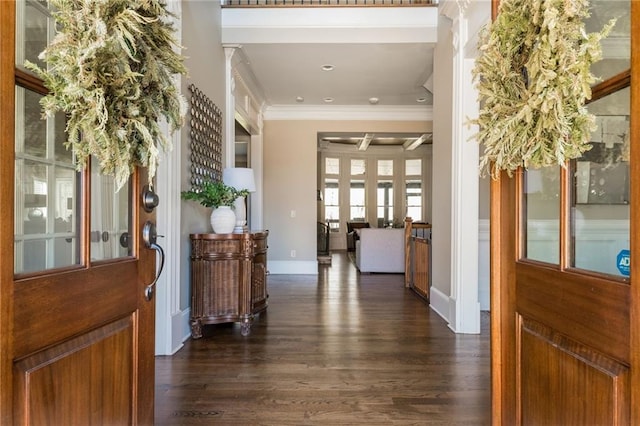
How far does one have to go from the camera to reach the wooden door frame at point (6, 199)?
0.77 metres

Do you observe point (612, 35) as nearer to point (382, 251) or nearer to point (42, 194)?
point (42, 194)

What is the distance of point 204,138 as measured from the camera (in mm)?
3551

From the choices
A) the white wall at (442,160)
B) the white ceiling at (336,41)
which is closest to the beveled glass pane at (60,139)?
the white wall at (442,160)

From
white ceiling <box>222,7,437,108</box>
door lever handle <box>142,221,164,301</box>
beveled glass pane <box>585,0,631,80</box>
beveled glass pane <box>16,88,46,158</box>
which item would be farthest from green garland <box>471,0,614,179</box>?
white ceiling <box>222,7,437,108</box>

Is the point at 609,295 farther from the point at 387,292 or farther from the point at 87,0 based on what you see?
the point at 387,292

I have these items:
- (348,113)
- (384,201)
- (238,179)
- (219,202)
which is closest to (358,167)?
(384,201)

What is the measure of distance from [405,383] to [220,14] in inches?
159

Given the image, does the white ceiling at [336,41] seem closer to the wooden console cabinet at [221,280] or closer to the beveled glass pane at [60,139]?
the wooden console cabinet at [221,280]

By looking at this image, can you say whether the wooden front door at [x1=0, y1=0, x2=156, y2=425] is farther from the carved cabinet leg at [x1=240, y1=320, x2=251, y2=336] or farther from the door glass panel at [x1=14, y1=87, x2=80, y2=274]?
the carved cabinet leg at [x1=240, y1=320, x2=251, y2=336]

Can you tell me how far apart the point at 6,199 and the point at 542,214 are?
1429 millimetres

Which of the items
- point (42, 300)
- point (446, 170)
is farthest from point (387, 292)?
point (42, 300)

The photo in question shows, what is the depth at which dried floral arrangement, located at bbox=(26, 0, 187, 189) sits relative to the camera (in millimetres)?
913

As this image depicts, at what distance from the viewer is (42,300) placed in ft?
2.88

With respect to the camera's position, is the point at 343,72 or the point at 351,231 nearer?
the point at 343,72
